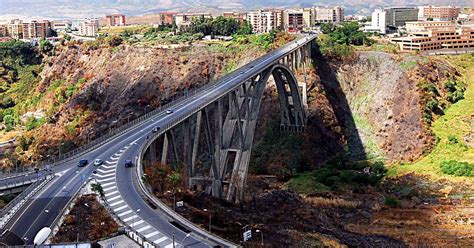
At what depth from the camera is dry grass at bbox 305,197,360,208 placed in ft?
215

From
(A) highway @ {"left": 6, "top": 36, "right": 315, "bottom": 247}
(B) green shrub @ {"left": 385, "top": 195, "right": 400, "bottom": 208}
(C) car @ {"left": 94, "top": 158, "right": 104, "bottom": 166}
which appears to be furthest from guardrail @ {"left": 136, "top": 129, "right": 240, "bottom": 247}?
(B) green shrub @ {"left": 385, "top": 195, "right": 400, "bottom": 208}

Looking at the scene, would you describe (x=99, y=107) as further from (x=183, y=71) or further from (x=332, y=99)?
(x=332, y=99)

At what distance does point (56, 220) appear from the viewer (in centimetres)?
3581

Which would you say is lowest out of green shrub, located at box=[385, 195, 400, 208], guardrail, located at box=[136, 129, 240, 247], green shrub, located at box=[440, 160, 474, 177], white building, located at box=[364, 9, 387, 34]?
green shrub, located at box=[385, 195, 400, 208]

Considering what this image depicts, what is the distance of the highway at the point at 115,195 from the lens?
112 feet

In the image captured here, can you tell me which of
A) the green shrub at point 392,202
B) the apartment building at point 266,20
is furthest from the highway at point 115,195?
the apartment building at point 266,20

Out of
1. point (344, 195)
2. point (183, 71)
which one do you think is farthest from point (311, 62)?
point (344, 195)

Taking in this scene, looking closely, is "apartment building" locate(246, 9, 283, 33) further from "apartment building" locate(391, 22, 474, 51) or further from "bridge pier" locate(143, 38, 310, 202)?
"bridge pier" locate(143, 38, 310, 202)

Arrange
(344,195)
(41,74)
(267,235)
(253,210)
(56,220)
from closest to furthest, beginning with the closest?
(56,220) < (267,235) < (253,210) < (344,195) < (41,74)

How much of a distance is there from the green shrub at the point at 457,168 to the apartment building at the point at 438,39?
52026 mm

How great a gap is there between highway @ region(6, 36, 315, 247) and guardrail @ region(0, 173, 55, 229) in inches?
18.3

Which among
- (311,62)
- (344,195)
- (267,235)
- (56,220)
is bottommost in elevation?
(344,195)

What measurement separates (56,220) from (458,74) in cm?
8932

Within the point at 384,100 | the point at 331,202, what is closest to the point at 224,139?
the point at 331,202
